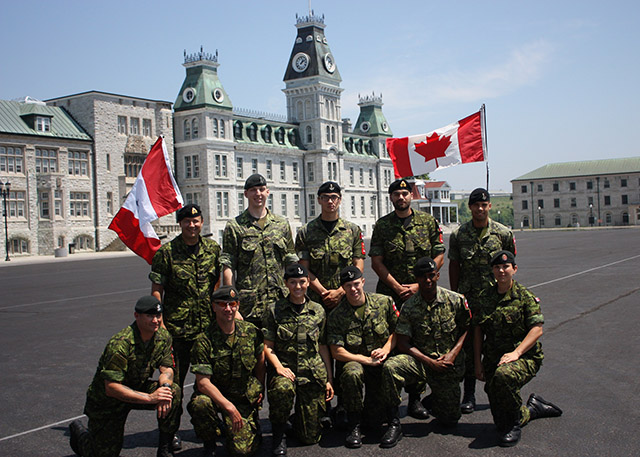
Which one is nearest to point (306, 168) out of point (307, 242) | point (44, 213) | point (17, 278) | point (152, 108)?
point (152, 108)

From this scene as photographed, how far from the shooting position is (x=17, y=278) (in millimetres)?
27062

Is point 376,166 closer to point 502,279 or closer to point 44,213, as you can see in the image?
point 44,213

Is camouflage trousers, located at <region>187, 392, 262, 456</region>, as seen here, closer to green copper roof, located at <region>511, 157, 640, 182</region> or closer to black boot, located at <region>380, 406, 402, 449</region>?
black boot, located at <region>380, 406, 402, 449</region>

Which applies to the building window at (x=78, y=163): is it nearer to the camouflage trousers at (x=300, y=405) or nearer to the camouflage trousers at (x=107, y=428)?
the camouflage trousers at (x=107, y=428)

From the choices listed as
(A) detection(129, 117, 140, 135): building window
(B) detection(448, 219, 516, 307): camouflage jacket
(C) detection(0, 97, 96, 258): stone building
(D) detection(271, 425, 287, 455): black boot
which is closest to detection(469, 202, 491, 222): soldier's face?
(B) detection(448, 219, 516, 307): camouflage jacket

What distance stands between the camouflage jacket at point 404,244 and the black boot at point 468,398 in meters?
1.26

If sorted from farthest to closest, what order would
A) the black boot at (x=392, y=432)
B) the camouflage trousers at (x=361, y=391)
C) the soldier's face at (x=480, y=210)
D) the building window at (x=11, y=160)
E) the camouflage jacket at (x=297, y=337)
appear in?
the building window at (x=11, y=160)
the soldier's face at (x=480, y=210)
the camouflage jacket at (x=297, y=337)
the camouflage trousers at (x=361, y=391)
the black boot at (x=392, y=432)

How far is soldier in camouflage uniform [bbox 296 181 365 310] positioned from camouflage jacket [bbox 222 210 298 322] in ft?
1.15

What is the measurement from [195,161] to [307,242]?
179 ft

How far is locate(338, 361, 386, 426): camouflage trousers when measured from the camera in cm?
586

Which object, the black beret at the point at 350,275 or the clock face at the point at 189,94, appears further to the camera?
the clock face at the point at 189,94

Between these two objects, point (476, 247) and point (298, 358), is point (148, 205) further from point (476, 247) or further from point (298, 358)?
point (476, 247)

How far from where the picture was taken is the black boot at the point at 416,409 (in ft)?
21.0

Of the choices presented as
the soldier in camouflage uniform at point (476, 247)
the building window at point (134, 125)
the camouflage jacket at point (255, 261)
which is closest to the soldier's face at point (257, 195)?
the camouflage jacket at point (255, 261)
